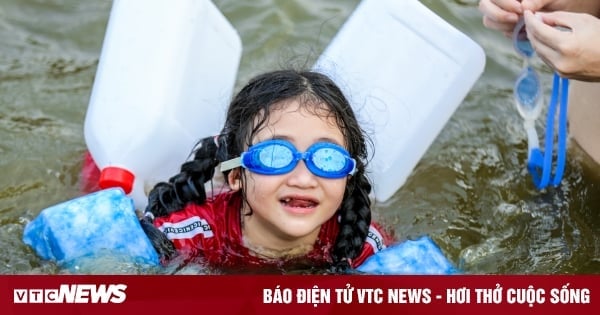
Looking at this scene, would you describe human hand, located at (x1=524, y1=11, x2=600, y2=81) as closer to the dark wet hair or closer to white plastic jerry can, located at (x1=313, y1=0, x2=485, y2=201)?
white plastic jerry can, located at (x1=313, y1=0, x2=485, y2=201)

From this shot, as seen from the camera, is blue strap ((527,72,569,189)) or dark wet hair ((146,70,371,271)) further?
blue strap ((527,72,569,189))

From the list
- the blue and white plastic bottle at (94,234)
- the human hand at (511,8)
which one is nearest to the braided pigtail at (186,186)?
the blue and white plastic bottle at (94,234)

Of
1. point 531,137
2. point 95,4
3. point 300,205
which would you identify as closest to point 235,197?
point 300,205

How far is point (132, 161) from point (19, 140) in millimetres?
855

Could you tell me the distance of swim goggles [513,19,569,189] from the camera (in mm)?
3496

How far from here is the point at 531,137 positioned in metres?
3.77

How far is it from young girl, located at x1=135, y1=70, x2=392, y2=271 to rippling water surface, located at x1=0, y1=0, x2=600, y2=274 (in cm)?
21

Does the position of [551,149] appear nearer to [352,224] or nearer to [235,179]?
[352,224]

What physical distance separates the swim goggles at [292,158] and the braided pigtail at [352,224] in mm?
324

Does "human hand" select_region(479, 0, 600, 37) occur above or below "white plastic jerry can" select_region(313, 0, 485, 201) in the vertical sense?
above

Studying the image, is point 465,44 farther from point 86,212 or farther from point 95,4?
point 95,4

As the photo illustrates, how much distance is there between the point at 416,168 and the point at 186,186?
1.25 metres

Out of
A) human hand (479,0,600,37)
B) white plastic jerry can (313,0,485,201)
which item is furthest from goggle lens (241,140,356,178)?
human hand (479,0,600,37)

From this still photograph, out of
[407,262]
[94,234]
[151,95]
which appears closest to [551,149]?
[407,262]
